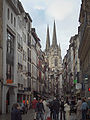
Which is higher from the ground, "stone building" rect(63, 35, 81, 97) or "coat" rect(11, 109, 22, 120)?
"stone building" rect(63, 35, 81, 97)

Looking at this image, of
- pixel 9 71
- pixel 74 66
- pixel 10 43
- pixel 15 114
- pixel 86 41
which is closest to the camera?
pixel 15 114

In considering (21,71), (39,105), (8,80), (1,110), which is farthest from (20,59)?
(39,105)

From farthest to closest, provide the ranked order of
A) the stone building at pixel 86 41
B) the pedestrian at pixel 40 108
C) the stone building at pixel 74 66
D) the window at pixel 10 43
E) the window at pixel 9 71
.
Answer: the stone building at pixel 74 66 → the window at pixel 10 43 → the window at pixel 9 71 → the stone building at pixel 86 41 → the pedestrian at pixel 40 108

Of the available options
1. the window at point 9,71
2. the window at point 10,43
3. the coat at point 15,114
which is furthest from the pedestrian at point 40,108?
the window at point 10,43

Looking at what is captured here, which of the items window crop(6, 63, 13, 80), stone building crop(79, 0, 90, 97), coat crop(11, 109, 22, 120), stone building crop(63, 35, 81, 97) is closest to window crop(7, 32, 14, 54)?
window crop(6, 63, 13, 80)

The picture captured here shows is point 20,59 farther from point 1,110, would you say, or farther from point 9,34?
point 1,110

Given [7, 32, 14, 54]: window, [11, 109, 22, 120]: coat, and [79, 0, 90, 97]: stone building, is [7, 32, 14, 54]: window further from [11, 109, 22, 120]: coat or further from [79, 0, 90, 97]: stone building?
[11, 109, 22, 120]: coat

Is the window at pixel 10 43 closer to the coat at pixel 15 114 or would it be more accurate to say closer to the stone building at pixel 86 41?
the stone building at pixel 86 41

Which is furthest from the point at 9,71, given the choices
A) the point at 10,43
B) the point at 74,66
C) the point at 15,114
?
the point at 74,66

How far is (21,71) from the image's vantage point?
53.7 meters

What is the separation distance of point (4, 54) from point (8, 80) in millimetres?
3537

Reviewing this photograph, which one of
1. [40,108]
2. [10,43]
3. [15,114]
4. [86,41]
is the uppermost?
[10,43]

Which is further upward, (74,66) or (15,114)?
(74,66)

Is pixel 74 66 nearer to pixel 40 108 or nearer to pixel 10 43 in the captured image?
pixel 10 43
